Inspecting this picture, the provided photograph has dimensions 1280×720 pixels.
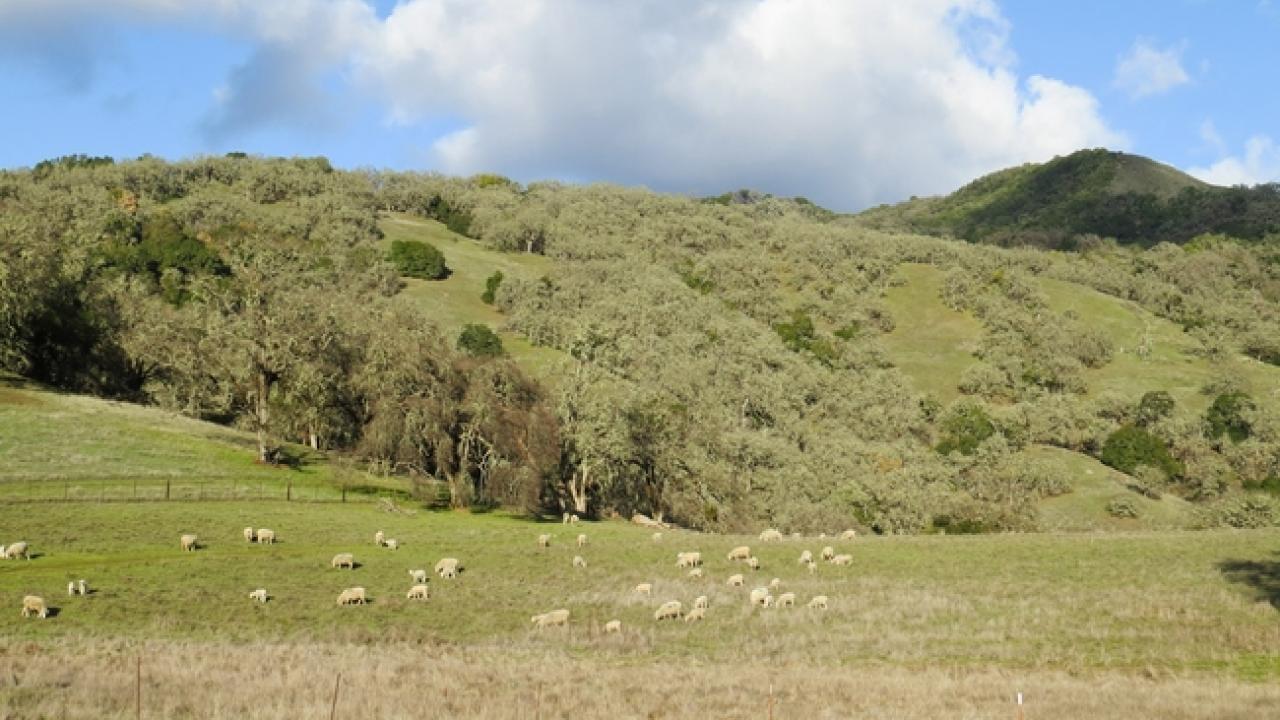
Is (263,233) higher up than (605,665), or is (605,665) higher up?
(263,233)

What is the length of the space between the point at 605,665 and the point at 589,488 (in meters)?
45.7

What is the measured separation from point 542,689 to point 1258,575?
95.6 feet

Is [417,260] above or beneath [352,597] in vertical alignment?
above

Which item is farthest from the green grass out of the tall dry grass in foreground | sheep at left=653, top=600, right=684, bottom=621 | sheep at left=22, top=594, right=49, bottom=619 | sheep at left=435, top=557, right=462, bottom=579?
the tall dry grass in foreground

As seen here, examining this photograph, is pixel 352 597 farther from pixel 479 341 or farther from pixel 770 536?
pixel 479 341

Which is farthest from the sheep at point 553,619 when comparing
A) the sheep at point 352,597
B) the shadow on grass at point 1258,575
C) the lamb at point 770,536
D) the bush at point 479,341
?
the bush at point 479,341

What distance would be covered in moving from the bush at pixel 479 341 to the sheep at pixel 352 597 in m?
68.9

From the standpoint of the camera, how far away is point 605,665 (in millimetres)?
24719

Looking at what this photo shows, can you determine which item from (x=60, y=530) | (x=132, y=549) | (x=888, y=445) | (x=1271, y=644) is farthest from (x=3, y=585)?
(x=888, y=445)

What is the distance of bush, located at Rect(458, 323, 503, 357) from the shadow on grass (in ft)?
257

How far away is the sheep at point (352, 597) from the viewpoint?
109ft

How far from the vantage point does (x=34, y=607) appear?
28969 mm

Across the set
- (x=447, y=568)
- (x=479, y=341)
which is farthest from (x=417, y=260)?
(x=447, y=568)

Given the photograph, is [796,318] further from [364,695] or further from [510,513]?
[364,695]
